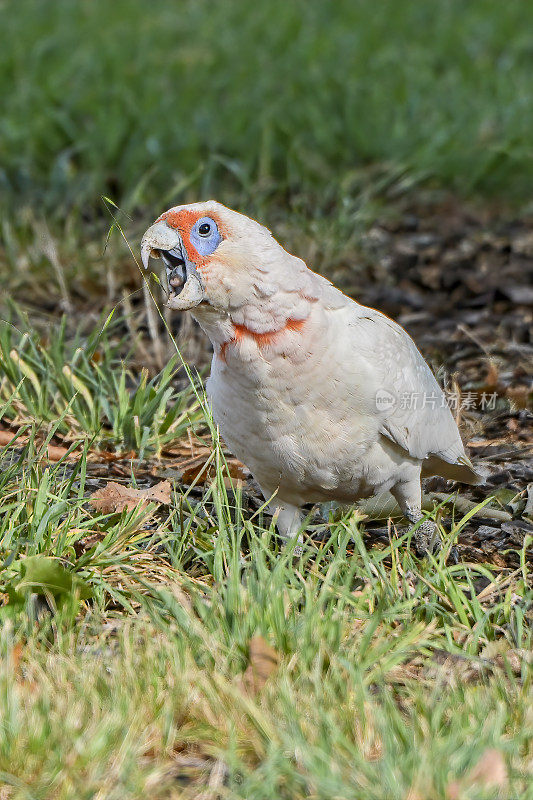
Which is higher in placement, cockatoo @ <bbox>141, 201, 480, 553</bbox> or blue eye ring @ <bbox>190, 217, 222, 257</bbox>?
blue eye ring @ <bbox>190, 217, 222, 257</bbox>

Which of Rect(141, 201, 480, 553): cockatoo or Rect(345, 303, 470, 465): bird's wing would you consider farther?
Rect(345, 303, 470, 465): bird's wing

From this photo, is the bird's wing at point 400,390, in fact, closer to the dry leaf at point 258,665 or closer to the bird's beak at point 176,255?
the bird's beak at point 176,255

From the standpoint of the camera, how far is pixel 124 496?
3.29m

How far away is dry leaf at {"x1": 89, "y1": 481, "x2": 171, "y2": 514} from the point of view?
3264mm

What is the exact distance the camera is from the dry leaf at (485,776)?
2.02m

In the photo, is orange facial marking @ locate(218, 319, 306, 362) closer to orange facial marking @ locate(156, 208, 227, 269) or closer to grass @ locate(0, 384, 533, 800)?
orange facial marking @ locate(156, 208, 227, 269)

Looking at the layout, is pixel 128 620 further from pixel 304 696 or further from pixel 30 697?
pixel 304 696

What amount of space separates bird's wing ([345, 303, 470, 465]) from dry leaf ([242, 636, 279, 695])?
0.79 meters

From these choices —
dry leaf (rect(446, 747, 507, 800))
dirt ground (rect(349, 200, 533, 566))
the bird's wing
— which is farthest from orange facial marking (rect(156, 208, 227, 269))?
dry leaf (rect(446, 747, 507, 800))

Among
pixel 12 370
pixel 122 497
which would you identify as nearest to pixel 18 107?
pixel 12 370

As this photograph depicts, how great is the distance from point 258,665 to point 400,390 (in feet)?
3.17

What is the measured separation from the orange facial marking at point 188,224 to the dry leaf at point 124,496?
856 mm

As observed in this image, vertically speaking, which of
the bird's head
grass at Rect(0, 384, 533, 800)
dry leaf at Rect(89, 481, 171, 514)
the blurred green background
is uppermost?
→ the blurred green background

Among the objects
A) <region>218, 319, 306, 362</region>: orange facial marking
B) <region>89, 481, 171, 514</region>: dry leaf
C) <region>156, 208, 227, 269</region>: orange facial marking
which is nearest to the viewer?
<region>156, 208, 227, 269</region>: orange facial marking
